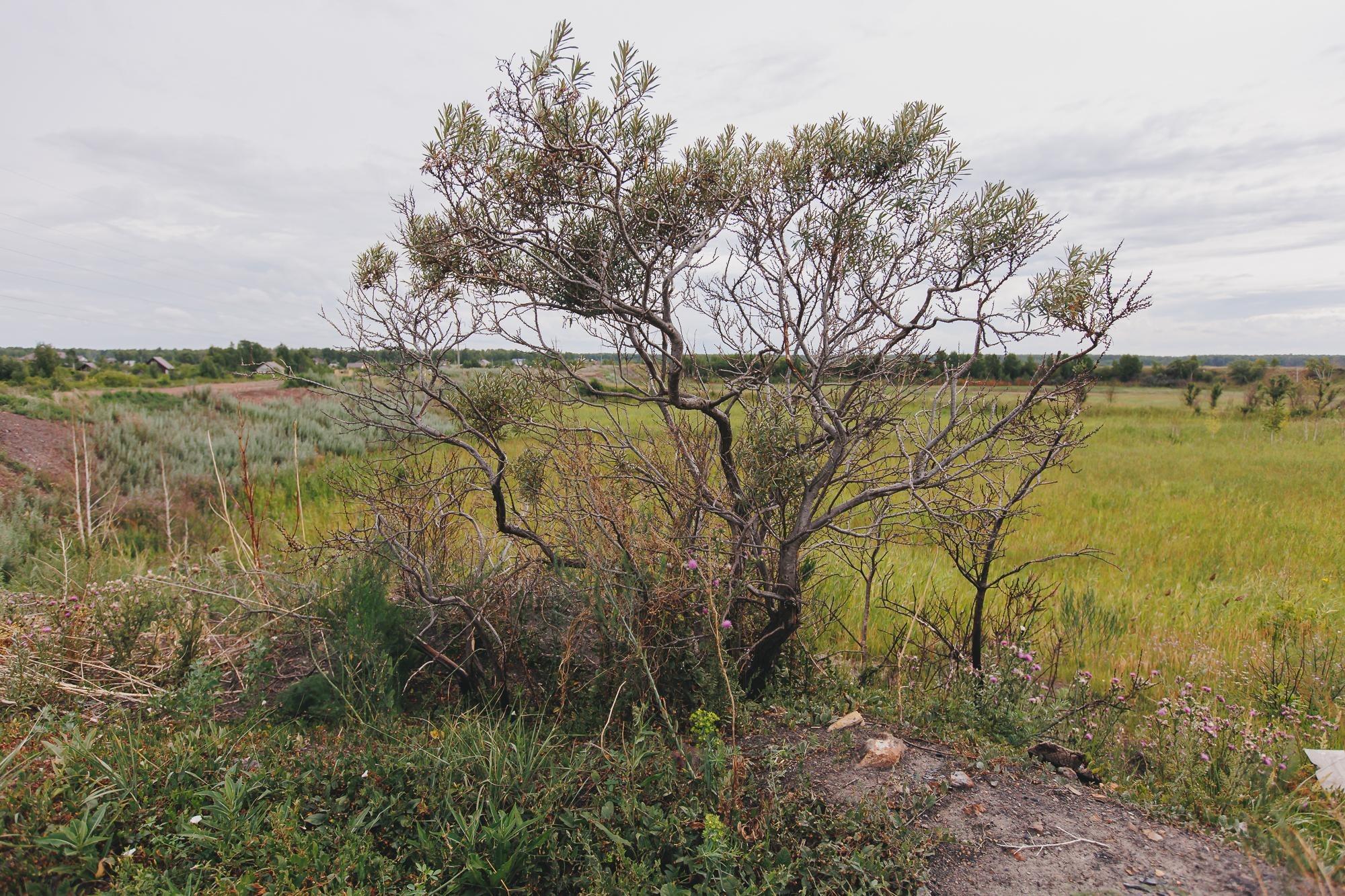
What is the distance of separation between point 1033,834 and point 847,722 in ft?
3.04

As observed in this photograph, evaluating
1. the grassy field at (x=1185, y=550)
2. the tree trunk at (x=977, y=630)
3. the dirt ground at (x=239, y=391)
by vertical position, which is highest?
the dirt ground at (x=239, y=391)

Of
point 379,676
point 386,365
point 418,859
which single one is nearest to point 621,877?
point 418,859

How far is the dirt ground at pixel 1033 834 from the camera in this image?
8.16ft

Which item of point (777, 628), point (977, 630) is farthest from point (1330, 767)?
point (777, 628)

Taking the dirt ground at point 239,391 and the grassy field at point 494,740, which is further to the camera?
the dirt ground at point 239,391

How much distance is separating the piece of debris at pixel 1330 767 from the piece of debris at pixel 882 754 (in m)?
1.86

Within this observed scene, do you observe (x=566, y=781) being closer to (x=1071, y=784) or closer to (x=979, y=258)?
(x=1071, y=784)

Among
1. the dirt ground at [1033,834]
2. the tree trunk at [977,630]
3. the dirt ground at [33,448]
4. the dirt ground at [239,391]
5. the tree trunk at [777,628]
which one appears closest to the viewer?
the dirt ground at [1033,834]

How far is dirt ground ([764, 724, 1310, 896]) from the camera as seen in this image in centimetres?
249

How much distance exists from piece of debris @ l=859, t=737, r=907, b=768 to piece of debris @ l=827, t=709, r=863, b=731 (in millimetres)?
220

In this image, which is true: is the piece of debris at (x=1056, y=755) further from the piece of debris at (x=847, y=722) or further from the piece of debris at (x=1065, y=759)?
the piece of debris at (x=847, y=722)

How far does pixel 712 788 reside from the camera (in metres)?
2.85

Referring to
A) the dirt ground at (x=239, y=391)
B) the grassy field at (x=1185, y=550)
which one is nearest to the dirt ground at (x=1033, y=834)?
the grassy field at (x=1185, y=550)

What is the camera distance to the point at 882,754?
3121 millimetres
